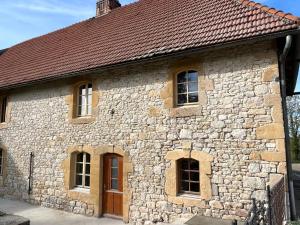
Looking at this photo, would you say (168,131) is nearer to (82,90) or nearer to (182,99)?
(182,99)

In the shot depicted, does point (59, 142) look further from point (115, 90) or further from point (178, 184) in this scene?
point (178, 184)

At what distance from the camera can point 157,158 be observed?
7082mm

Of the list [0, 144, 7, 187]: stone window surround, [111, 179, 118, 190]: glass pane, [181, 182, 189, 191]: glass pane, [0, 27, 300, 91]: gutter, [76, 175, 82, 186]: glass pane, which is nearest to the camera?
[0, 27, 300, 91]: gutter

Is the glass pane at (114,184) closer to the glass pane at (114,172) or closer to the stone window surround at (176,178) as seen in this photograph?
the glass pane at (114,172)

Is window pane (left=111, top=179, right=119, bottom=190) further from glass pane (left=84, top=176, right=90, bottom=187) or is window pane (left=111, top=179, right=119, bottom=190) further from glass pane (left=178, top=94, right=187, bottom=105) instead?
glass pane (left=178, top=94, right=187, bottom=105)

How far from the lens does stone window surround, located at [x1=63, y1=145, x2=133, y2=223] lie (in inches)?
298

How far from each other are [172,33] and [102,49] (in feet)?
8.70

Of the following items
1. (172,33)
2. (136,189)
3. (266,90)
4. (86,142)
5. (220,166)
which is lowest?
(136,189)

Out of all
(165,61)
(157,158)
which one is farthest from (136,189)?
(165,61)

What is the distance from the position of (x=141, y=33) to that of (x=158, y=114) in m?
2.99

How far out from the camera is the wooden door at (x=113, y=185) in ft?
25.7

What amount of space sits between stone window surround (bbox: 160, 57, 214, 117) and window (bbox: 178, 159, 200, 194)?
1.23m

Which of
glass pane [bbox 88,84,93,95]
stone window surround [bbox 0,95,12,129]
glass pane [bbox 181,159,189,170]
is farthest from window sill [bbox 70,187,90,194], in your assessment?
stone window surround [bbox 0,95,12,129]

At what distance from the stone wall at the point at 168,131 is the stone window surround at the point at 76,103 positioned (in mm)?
128
